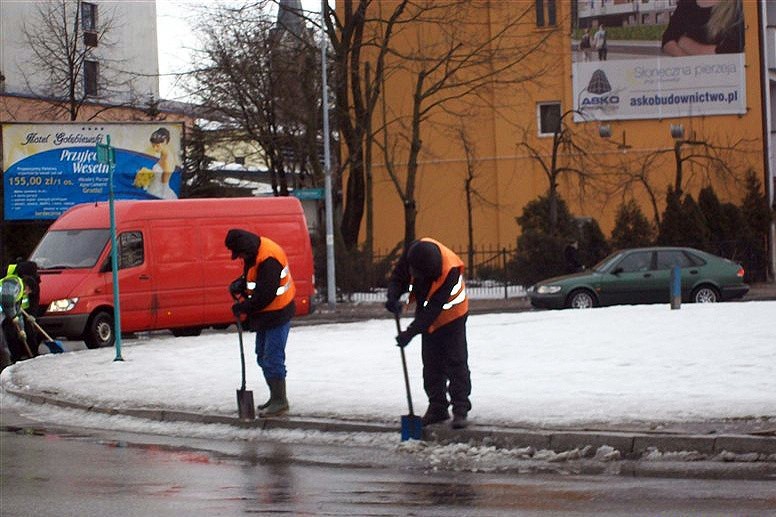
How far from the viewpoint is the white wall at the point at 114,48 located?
53.5m

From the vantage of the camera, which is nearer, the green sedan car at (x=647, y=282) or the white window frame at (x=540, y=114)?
the green sedan car at (x=647, y=282)

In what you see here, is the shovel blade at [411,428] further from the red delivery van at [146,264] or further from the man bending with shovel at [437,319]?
the red delivery van at [146,264]

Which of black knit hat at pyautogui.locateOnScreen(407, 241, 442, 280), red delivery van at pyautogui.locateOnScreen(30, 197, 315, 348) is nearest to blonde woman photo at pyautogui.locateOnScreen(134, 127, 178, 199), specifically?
red delivery van at pyautogui.locateOnScreen(30, 197, 315, 348)

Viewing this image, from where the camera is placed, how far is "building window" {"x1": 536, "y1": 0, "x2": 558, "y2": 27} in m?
47.5

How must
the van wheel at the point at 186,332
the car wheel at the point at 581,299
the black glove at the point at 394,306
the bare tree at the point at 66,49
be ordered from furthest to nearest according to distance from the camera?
the bare tree at the point at 66,49, the car wheel at the point at 581,299, the van wheel at the point at 186,332, the black glove at the point at 394,306

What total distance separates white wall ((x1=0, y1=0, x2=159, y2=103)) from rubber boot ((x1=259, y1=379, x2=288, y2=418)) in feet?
125

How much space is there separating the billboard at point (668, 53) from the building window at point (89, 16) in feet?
52.7

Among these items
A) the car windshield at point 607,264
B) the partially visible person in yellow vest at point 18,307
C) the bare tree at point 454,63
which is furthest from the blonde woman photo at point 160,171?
the partially visible person in yellow vest at point 18,307

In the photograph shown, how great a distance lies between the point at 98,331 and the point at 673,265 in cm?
1194

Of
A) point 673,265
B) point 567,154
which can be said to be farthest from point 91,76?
point 673,265

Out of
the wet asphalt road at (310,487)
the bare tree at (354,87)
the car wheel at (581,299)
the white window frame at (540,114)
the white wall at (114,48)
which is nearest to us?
the wet asphalt road at (310,487)

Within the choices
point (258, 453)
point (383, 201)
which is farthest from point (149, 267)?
point (383, 201)

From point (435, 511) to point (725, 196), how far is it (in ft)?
133

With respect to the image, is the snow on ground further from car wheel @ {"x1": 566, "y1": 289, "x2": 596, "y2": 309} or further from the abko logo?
the abko logo
